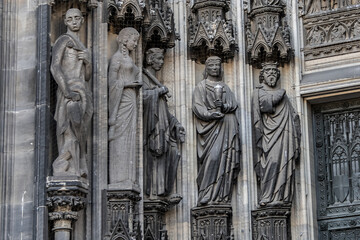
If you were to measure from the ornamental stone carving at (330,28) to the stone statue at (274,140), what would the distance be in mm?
835

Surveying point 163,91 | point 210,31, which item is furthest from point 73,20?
point 210,31

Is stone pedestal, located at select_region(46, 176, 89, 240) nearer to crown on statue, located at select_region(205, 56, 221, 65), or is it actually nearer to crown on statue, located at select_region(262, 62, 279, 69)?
crown on statue, located at select_region(205, 56, 221, 65)

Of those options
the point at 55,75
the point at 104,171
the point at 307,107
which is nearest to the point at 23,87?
the point at 55,75

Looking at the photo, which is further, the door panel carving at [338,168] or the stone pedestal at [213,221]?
the door panel carving at [338,168]

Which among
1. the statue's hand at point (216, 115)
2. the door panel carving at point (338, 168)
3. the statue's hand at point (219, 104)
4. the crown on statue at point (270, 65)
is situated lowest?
the door panel carving at point (338, 168)

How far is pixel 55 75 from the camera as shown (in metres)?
17.3

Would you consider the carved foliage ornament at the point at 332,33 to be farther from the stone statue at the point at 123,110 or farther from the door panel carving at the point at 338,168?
the stone statue at the point at 123,110

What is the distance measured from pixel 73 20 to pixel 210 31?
265 centimetres

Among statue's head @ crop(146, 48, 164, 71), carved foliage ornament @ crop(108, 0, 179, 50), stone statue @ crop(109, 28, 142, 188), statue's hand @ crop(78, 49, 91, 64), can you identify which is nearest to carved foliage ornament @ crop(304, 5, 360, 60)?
carved foliage ornament @ crop(108, 0, 179, 50)

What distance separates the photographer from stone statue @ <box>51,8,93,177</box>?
673 inches

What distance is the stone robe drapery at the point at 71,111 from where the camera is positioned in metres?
17.1

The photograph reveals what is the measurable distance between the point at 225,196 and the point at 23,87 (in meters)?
3.55

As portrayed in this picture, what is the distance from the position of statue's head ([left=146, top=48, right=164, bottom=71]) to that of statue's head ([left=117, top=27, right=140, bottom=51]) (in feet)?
2.54

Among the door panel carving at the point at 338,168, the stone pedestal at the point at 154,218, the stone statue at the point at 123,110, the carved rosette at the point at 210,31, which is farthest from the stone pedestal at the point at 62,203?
the door panel carving at the point at 338,168
